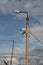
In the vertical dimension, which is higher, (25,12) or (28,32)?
(25,12)

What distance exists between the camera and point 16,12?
42812 mm

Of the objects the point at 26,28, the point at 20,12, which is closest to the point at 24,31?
the point at 26,28

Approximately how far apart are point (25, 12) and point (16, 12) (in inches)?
72.4

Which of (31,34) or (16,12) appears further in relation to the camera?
(31,34)

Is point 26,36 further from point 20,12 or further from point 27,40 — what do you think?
point 20,12

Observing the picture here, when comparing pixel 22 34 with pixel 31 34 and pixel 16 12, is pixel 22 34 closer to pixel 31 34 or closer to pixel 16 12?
pixel 31 34

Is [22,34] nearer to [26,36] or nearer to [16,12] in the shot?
[26,36]

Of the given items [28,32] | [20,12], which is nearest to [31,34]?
[28,32]

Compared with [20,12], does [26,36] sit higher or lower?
lower

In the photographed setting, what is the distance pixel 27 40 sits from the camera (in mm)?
43906

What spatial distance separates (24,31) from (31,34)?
1279 millimetres

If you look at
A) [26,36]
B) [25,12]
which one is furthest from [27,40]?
[25,12]

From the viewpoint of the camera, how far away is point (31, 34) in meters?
45.7

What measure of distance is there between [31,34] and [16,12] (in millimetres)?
4798
